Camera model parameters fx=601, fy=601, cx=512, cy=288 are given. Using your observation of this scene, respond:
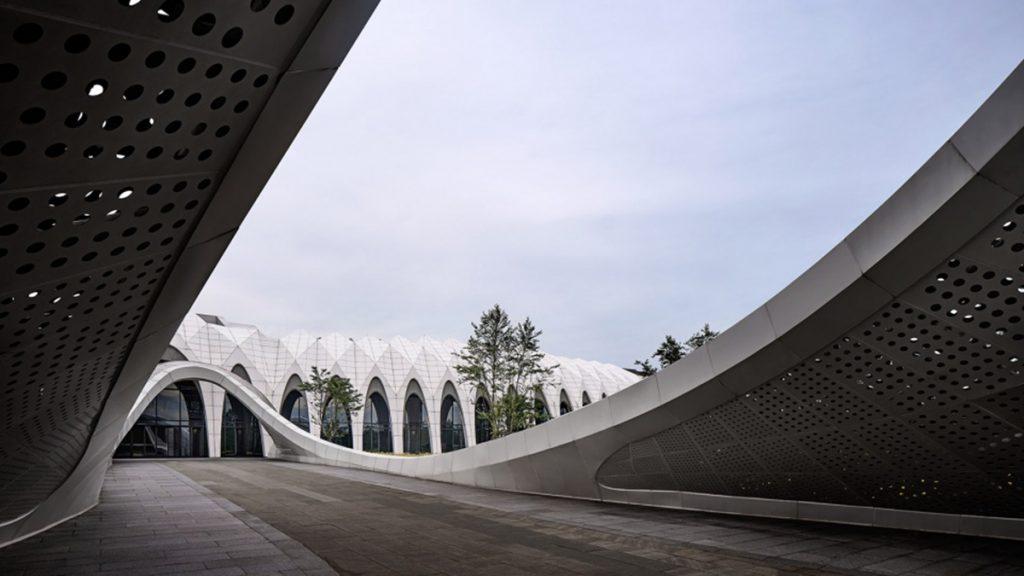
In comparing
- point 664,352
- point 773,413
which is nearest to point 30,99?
point 773,413

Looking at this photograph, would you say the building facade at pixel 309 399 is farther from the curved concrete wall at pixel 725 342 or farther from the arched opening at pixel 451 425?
the curved concrete wall at pixel 725 342

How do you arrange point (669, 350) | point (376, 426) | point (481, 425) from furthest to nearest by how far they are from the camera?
point (481, 425) → point (376, 426) → point (669, 350)

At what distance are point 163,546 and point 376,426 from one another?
2012 inches

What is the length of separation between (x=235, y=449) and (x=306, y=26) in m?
54.2

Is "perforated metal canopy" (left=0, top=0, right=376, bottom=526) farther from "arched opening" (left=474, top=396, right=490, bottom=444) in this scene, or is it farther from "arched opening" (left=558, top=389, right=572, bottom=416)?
"arched opening" (left=558, top=389, right=572, bottom=416)

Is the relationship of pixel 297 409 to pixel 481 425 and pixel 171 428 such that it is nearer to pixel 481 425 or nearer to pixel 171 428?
pixel 171 428

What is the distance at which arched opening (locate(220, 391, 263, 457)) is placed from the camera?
50.3 meters

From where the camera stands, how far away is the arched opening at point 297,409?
5534cm

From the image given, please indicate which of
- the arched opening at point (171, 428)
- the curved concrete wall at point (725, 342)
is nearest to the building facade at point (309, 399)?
the arched opening at point (171, 428)

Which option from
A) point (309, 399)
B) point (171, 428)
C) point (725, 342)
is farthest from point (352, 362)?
point (725, 342)

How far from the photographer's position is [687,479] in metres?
12.7

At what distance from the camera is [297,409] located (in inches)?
2203

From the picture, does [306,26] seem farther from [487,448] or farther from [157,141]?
[487,448]

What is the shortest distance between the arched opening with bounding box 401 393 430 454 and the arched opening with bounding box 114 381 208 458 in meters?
18.4
